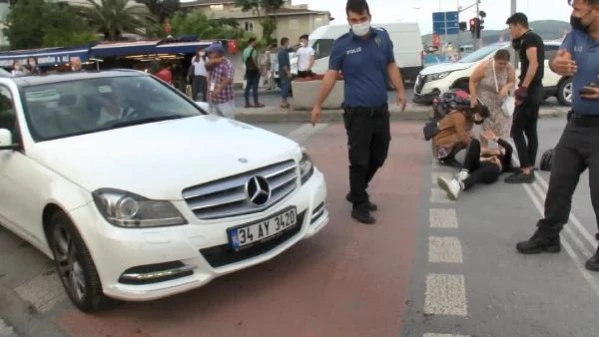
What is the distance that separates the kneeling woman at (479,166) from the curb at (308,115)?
5.19m

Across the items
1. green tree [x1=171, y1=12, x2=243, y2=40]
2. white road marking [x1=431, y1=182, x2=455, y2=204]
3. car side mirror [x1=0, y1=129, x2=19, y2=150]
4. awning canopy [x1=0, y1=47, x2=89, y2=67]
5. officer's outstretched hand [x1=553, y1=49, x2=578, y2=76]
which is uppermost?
green tree [x1=171, y1=12, x2=243, y2=40]

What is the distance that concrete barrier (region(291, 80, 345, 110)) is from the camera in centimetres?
1305

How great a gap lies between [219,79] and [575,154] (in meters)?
5.29

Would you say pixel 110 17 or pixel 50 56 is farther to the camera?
pixel 110 17

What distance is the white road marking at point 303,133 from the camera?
1043 centimetres

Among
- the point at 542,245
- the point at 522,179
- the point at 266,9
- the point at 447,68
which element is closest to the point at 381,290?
the point at 542,245

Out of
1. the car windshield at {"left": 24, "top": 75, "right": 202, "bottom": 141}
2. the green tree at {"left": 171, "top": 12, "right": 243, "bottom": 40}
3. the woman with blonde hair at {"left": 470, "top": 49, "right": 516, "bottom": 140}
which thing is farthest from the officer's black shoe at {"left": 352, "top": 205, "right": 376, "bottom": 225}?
the green tree at {"left": 171, "top": 12, "right": 243, "bottom": 40}

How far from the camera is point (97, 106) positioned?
15.3ft

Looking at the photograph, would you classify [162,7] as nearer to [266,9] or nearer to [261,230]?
[266,9]

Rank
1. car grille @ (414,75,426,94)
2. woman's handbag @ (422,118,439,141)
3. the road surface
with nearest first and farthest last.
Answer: the road surface < woman's handbag @ (422,118,439,141) < car grille @ (414,75,426,94)

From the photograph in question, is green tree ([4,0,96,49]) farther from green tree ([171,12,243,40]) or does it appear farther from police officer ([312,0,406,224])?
police officer ([312,0,406,224])

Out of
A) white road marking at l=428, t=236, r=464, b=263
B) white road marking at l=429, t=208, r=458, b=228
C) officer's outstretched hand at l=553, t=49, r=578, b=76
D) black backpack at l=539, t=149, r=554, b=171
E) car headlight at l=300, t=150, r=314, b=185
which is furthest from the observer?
black backpack at l=539, t=149, r=554, b=171

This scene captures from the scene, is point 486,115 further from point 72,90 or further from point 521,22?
point 72,90

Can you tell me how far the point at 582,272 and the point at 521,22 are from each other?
10.5 ft
